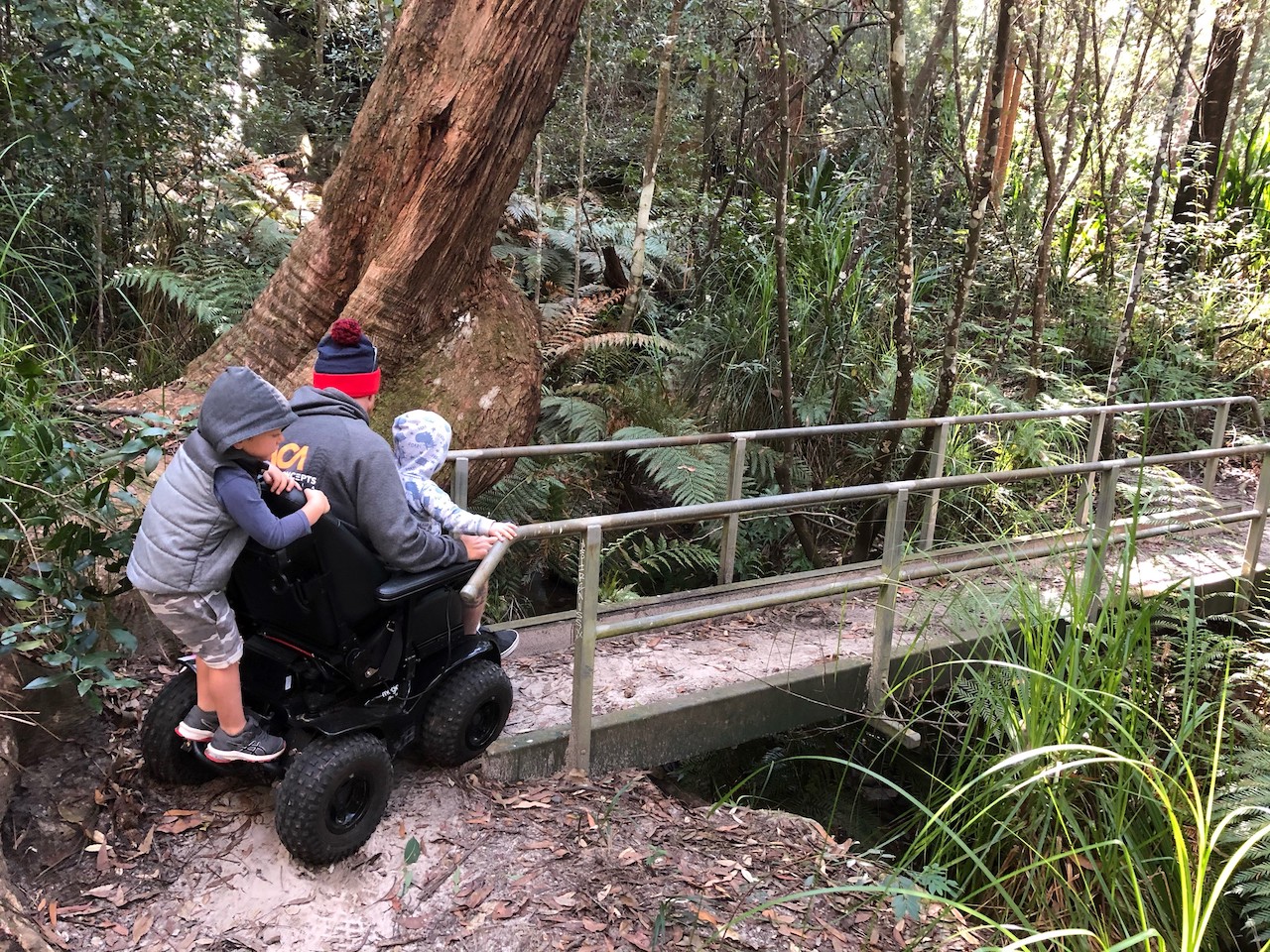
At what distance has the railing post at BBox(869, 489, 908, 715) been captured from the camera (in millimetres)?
4117

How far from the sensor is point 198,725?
280cm

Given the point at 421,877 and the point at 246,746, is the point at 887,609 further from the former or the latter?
the point at 246,746

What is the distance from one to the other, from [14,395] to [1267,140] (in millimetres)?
14531

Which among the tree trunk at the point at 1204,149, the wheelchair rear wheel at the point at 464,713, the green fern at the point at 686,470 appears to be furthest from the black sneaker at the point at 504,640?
the tree trunk at the point at 1204,149

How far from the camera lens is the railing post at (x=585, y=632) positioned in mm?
3324

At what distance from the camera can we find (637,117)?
32.7ft

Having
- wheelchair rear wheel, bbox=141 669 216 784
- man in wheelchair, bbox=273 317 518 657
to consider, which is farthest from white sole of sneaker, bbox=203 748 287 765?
man in wheelchair, bbox=273 317 518 657

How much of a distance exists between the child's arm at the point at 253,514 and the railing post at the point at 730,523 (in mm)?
2950

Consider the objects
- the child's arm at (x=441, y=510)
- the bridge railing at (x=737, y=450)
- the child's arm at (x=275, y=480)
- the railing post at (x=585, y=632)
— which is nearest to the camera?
the child's arm at (x=275, y=480)

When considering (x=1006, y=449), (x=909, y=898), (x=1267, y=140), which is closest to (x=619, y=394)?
(x=1006, y=449)

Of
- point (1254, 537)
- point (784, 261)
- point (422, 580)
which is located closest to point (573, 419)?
point (784, 261)

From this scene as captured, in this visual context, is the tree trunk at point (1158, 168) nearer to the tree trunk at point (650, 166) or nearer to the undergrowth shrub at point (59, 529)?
the tree trunk at point (650, 166)

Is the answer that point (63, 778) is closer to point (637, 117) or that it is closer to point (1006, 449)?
point (1006, 449)

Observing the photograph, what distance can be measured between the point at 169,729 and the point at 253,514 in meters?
0.93
